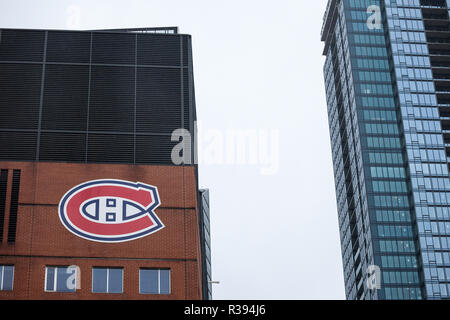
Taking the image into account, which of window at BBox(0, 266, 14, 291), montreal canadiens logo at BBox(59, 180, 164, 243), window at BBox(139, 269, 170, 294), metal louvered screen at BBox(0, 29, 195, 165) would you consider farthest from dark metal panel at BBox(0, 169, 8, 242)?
window at BBox(139, 269, 170, 294)

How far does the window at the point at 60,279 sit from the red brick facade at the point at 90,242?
1.11 feet

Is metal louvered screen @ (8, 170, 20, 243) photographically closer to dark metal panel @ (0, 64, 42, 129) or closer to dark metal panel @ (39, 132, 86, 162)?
dark metal panel @ (39, 132, 86, 162)

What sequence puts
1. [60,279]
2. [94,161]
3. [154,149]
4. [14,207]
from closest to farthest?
[60,279]
[14,207]
[94,161]
[154,149]

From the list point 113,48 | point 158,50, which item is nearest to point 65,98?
point 113,48

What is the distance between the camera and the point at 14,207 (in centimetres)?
5641

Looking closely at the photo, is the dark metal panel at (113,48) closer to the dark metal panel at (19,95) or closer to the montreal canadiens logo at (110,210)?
the dark metal panel at (19,95)

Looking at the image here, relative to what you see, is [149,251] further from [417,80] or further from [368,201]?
[417,80]

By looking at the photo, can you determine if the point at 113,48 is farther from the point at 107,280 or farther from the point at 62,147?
the point at 107,280

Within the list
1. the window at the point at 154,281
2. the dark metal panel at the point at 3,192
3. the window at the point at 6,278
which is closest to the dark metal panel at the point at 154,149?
the window at the point at 154,281

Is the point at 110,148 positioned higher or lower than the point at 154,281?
higher

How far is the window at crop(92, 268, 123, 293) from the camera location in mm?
53656

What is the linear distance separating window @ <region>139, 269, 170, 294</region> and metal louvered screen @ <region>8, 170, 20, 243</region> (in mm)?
8660

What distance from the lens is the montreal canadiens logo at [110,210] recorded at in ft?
182

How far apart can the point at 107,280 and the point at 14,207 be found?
818cm
